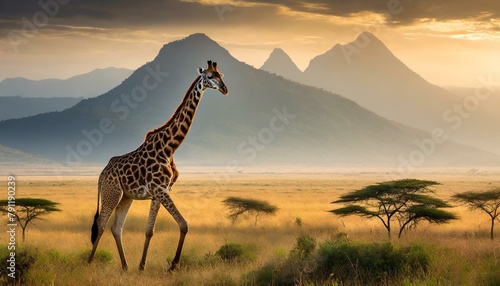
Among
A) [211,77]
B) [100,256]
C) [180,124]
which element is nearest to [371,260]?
[180,124]

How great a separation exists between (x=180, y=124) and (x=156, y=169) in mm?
1137

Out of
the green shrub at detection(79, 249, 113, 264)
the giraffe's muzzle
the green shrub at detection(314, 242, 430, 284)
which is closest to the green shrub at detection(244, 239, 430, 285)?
the green shrub at detection(314, 242, 430, 284)

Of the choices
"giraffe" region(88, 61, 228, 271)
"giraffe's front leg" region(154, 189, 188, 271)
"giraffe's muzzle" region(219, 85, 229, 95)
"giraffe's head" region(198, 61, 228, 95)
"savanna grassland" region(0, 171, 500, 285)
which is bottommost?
"savanna grassland" region(0, 171, 500, 285)

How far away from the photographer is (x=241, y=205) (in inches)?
1468

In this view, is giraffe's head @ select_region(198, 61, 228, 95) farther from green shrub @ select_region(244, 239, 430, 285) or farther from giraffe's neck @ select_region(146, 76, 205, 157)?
green shrub @ select_region(244, 239, 430, 285)

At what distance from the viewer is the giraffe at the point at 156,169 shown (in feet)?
50.8

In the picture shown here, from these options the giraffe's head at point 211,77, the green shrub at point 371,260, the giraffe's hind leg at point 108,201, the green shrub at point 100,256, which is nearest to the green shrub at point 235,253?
the green shrub at point 100,256

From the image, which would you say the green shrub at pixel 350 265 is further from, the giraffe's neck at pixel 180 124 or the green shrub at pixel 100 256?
the green shrub at pixel 100 256

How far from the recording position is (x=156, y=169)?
15.6 meters

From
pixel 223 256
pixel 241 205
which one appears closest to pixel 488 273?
pixel 223 256

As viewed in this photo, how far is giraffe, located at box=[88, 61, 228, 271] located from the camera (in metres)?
15.5

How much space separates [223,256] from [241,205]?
16051 millimetres

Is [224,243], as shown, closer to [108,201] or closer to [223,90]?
[108,201]

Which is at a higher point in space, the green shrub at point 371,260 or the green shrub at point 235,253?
the green shrub at point 371,260
